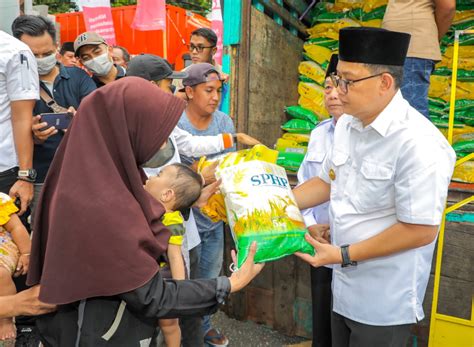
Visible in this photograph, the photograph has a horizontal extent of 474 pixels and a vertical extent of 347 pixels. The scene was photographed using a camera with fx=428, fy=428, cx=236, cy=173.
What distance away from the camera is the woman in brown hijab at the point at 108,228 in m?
1.22

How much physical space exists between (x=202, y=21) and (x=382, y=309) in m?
11.1

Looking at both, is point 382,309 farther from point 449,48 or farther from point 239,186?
point 449,48

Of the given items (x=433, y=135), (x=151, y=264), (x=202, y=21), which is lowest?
(x=151, y=264)

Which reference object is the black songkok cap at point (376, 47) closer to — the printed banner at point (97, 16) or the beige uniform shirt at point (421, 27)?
the beige uniform shirt at point (421, 27)

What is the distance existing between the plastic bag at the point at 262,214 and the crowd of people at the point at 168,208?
9cm

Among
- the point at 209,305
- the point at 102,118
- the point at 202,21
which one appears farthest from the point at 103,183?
the point at 202,21

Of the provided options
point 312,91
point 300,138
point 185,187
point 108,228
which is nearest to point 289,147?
point 300,138

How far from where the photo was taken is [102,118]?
1271mm

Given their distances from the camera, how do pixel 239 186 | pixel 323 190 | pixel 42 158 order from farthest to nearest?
pixel 42 158, pixel 323 190, pixel 239 186

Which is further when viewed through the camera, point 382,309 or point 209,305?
point 382,309

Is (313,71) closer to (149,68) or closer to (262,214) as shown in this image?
(149,68)

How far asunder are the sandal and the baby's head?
145 cm

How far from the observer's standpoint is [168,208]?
77.4 inches

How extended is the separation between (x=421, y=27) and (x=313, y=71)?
46.8 inches
